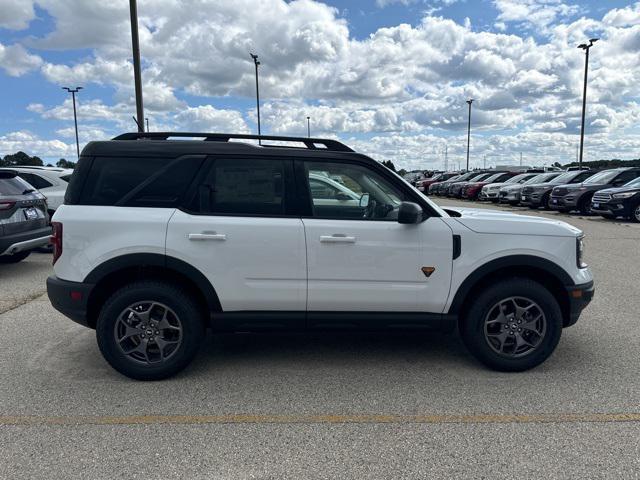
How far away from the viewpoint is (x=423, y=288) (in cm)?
392

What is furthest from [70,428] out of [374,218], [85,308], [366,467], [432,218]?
[432,218]

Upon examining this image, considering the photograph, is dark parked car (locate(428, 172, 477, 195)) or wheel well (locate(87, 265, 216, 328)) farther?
dark parked car (locate(428, 172, 477, 195))

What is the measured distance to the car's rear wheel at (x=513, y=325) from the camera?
395 centimetres

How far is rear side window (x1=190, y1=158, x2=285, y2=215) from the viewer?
3881 mm

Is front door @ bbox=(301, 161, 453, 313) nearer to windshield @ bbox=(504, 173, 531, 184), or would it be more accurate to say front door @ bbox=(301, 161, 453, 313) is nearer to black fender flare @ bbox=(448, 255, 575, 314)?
black fender flare @ bbox=(448, 255, 575, 314)

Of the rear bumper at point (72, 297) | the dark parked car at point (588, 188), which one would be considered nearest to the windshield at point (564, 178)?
the dark parked car at point (588, 188)

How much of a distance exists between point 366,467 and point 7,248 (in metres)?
6.67

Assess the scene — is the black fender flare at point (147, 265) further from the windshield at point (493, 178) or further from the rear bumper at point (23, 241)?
the windshield at point (493, 178)

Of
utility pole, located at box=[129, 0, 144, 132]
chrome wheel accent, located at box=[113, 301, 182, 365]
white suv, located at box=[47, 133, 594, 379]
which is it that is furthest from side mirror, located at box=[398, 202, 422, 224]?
utility pole, located at box=[129, 0, 144, 132]

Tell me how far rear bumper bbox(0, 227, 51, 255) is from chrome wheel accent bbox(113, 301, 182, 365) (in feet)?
15.1

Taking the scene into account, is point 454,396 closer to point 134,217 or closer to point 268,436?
point 268,436

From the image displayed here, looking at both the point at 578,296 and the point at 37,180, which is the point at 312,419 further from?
the point at 37,180

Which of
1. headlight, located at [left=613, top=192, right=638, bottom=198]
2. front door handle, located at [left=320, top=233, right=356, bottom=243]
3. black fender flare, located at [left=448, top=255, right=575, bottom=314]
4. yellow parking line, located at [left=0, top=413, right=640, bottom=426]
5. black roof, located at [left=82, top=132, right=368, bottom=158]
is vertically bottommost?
yellow parking line, located at [left=0, top=413, right=640, bottom=426]

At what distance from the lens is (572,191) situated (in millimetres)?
18281
